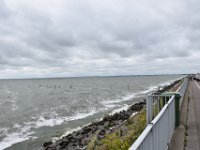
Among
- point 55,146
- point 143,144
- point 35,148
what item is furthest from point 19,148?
point 143,144

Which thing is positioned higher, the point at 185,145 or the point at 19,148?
the point at 185,145

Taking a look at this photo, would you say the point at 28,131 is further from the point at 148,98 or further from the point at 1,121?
the point at 148,98

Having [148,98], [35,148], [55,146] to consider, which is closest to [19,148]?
[35,148]

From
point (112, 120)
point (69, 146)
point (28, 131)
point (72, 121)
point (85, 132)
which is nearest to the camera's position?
point (69, 146)

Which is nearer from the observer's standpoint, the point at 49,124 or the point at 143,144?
the point at 143,144

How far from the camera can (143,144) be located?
391 centimetres

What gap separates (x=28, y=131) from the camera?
2239cm

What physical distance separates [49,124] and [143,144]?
72.8 ft

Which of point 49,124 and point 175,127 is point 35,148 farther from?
point 175,127

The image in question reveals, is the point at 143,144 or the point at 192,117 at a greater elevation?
Answer: the point at 143,144

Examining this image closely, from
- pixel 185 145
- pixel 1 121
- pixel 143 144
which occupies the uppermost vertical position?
pixel 143 144

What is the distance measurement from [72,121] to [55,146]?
10.0 meters

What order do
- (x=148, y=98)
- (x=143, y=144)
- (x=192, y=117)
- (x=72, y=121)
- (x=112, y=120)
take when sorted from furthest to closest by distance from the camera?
(x=72, y=121)
(x=112, y=120)
(x=192, y=117)
(x=148, y=98)
(x=143, y=144)

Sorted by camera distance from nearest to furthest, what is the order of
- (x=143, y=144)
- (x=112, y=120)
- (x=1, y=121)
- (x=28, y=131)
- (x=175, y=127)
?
(x=143, y=144)
(x=175, y=127)
(x=28, y=131)
(x=112, y=120)
(x=1, y=121)
